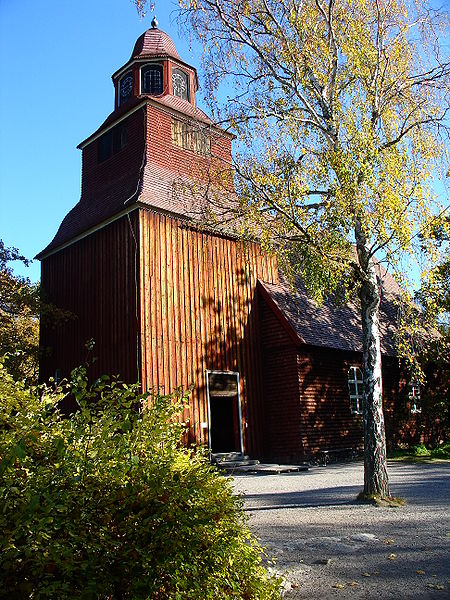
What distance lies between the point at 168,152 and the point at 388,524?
1465 centimetres

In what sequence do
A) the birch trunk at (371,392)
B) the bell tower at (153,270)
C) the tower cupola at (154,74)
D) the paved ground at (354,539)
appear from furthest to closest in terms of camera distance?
the tower cupola at (154,74), the bell tower at (153,270), the birch trunk at (371,392), the paved ground at (354,539)

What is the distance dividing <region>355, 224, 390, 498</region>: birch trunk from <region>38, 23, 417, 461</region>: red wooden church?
6439 millimetres

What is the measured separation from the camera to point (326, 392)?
18844 mm

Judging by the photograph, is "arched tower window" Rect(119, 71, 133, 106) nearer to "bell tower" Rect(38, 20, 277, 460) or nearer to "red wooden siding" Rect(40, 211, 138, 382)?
"bell tower" Rect(38, 20, 277, 460)

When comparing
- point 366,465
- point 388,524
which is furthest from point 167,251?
point 388,524

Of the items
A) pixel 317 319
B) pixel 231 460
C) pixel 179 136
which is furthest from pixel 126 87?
pixel 231 460

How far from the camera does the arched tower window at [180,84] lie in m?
20.9

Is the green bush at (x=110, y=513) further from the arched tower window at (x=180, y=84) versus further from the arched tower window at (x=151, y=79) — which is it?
the arched tower window at (x=180, y=84)

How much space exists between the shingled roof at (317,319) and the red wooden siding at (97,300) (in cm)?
523

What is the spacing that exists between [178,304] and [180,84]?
9.61 m

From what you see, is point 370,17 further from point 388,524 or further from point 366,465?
point 388,524

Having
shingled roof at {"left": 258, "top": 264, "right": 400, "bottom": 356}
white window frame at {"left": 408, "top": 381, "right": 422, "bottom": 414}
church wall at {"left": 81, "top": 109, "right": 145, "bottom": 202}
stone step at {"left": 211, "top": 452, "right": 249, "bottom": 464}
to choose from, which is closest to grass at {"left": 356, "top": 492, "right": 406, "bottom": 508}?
stone step at {"left": 211, "top": 452, "right": 249, "bottom": 464}

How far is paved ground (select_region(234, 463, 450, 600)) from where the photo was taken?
5020 mm

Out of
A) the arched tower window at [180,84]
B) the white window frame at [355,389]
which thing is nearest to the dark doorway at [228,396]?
the white window frame at [355,389]
